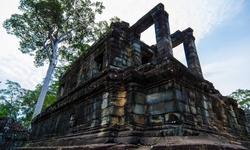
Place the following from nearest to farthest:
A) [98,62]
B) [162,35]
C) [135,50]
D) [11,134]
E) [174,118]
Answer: [174,118] < [162,35] < [135,50] < [98,62] < [11,134]

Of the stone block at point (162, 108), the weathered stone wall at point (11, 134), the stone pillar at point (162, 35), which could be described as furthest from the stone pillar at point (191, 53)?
the weathered stone wall at point (11, 134)

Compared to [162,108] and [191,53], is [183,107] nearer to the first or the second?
[162,108]

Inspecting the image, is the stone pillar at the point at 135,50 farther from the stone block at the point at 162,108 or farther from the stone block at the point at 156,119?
the stone block at the point at 156,119

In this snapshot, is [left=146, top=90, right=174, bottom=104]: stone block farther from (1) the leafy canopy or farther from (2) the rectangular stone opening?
(1) the leafy canopy

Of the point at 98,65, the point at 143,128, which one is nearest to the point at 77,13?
the point at 98,65

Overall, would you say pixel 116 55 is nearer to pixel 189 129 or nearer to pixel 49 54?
pixel 189 129

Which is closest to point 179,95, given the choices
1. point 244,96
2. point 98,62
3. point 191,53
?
point 191,53

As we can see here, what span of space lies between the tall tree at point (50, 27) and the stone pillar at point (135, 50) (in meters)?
9.76

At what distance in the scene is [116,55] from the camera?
5582 millimetres

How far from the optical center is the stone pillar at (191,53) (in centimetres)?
623

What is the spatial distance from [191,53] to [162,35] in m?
2.41

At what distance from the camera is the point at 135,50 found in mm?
5734

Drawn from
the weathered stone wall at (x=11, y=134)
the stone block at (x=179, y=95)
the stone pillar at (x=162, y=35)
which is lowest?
the weathered stone wall at (x=11, y=134)

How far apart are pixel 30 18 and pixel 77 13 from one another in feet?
13.2
